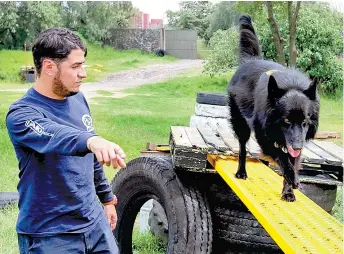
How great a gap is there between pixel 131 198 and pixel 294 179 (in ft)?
6.96

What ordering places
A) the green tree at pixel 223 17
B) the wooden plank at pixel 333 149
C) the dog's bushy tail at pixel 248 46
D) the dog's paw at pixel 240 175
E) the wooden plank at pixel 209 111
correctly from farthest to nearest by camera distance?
the green tree at pixel 223 17 → the wooden plank at pixel 209 111 → the wooden plank at pixel 333 149 → the dog's bushy tail at pixel 248 46 → the dog's paw at pixel 240 175

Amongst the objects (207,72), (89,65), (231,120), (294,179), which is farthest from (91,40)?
(294,179)

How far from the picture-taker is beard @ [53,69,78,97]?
2346 mm

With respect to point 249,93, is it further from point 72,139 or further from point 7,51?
point 7,51

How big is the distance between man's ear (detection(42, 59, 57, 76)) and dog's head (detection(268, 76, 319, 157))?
37.4 inches

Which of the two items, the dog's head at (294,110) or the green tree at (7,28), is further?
the green tree at (7,28)

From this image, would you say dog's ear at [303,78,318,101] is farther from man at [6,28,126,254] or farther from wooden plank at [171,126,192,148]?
wooden plank at [171,126,192,148]

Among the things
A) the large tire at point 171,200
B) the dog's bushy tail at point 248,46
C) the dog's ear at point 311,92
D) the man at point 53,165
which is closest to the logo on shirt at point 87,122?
the man at point 53,165

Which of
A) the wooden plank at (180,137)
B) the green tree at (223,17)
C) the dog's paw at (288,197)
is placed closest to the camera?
the dog's paw at (288,197)

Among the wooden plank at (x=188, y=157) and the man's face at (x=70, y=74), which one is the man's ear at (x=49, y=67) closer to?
the man's face at (x=70, y=74)

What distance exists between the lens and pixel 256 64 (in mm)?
2949

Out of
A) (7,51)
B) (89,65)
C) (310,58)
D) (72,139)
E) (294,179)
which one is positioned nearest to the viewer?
(72,139)

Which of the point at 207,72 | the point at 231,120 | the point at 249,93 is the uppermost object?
the point at 249,93

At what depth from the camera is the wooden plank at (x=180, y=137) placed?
11.8 ft
